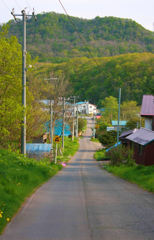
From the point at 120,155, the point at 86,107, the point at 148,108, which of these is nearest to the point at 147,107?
the point at 148,108

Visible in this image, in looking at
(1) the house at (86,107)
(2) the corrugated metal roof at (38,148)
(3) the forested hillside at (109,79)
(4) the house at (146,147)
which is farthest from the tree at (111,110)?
(4) the house at (146,147)

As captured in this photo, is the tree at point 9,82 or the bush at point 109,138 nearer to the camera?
the tree at point 9,82

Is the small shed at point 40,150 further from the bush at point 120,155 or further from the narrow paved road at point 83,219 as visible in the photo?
the narrow paved road at point 83,219

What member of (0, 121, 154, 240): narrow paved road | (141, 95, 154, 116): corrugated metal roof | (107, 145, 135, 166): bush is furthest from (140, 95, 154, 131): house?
(0, 121, 154, 240): narrow paved road

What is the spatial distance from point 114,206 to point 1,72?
33.0ft

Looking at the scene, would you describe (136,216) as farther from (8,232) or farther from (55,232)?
(8,232)

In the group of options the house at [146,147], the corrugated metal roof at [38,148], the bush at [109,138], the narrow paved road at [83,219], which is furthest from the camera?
the bush at [109,138]

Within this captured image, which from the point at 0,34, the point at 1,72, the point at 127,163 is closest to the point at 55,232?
the point at 1,72

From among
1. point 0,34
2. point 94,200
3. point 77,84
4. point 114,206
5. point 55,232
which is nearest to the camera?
point 55,232

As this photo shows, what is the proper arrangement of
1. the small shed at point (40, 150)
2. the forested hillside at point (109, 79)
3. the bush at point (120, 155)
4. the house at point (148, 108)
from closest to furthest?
the bush at point (120, 155) < the small shed at point (40, 150) < the house at point (148, 108) < the forested hillside at point (109, 79)

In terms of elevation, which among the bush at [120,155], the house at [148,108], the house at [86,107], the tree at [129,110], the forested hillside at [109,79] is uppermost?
the forested hillside at [109,79]

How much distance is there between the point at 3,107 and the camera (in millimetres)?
16219

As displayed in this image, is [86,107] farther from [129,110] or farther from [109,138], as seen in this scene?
[109,138]

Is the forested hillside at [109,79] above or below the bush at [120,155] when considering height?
above
